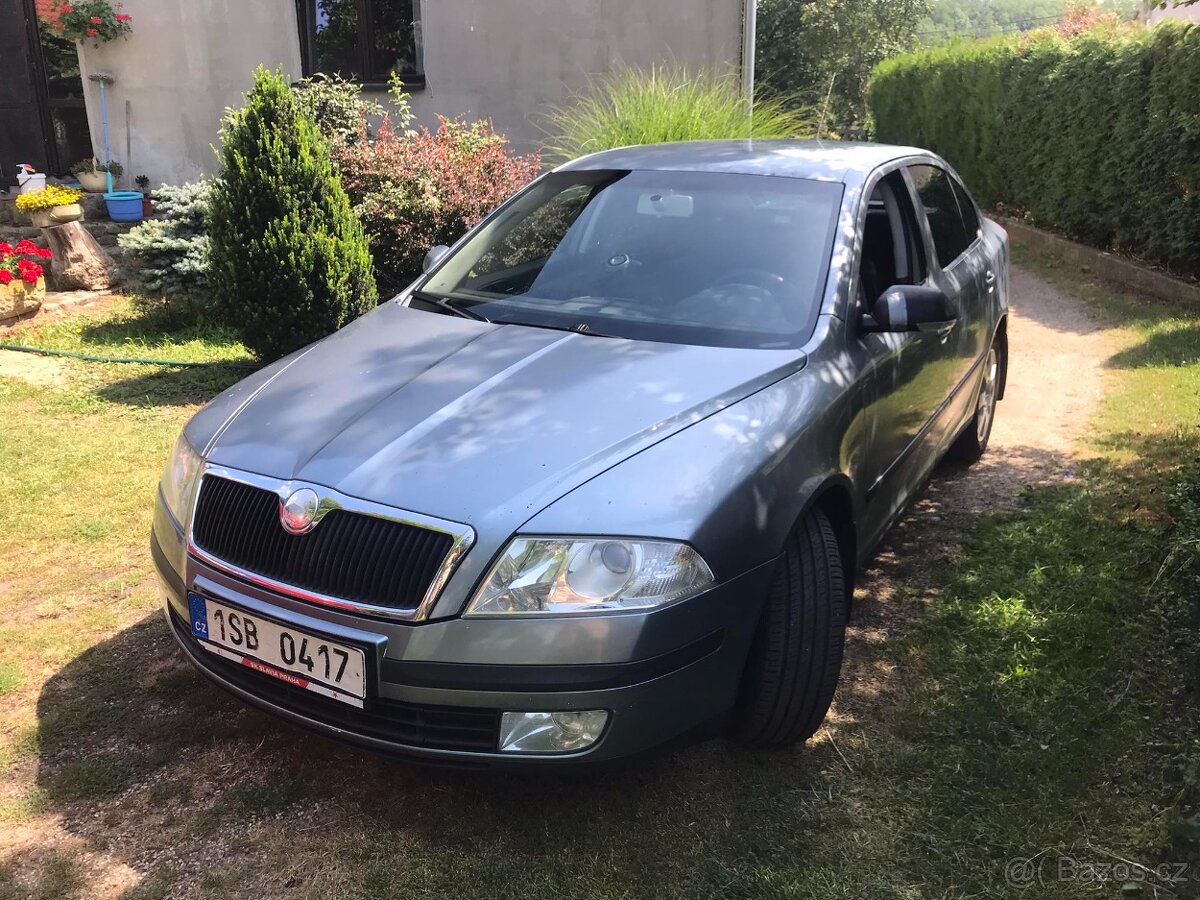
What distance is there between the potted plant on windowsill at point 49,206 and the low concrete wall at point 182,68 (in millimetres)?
1929

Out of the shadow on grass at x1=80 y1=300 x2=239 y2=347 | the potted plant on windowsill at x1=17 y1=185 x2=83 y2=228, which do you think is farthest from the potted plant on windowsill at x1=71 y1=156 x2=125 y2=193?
the shadow on grass at x1=80 y1=300 x2=239 y2=347

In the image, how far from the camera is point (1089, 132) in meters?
10.7

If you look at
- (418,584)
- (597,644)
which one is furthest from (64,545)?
(597,644)

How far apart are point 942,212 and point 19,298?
6.93 meters

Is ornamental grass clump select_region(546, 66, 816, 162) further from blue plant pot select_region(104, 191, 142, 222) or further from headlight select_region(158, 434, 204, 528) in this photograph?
headlight select_region(158, 434, 204, 528)

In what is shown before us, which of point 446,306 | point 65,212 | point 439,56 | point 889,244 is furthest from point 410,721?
point 439,56

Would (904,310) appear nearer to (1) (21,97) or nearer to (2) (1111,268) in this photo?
(2) (1111,268)

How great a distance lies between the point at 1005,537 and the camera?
4.41 meters

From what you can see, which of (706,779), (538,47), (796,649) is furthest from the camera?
(538,47)

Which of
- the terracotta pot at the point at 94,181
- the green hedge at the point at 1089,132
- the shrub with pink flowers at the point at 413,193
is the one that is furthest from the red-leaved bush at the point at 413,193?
the green hedge at the point at 1089,132

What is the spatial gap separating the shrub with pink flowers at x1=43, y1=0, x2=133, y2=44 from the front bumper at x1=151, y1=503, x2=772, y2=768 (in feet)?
30.4

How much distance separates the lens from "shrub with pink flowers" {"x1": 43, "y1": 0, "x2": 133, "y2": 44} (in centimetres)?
955

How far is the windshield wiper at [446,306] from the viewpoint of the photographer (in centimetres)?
355

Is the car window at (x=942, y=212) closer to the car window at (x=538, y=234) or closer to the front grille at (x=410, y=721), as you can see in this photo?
the car window at (x=538, y=234)
